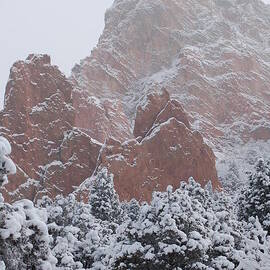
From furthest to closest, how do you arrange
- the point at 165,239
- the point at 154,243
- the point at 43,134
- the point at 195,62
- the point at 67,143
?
the point at 195,62, the point at 43,134, the point at 67,143, the point at 154,243, the point at 165,239

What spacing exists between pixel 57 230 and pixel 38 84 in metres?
77.4

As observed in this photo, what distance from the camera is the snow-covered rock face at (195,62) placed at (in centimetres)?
14112

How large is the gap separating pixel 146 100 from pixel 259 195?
61.9 meters

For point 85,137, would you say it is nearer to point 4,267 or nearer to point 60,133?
point 60,133

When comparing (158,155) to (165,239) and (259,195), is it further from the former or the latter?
(165,239)

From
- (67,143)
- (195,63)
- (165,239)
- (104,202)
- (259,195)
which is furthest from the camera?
(195,63)

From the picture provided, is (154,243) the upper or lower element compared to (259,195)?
lower

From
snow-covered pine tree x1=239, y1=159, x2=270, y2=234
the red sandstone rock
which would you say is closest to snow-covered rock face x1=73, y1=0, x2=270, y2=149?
the red sandstone rock

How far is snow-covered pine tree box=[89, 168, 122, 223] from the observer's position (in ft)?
169

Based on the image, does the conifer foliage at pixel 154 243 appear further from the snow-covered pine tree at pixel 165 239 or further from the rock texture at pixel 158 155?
the rock texture at pixel 158 155

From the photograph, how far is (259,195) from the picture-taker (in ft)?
135

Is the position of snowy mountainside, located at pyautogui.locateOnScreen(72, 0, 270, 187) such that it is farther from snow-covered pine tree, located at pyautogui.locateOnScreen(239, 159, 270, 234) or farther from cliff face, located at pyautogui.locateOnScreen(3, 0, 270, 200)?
snow-covered pine tree, located at pyautogui.locateOnScreen(239, 159, 270, 234)

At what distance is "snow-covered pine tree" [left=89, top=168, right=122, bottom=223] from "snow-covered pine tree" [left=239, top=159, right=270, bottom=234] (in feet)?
46.4

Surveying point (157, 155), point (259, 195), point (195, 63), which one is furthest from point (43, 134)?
point (195, 63)
